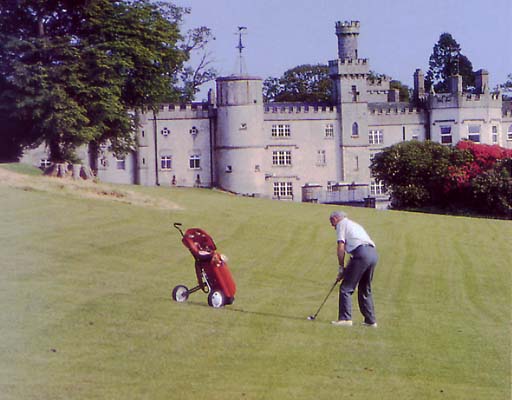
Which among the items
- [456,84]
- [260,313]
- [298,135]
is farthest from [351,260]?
[456,84]

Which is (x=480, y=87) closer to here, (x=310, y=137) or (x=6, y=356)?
(x=310, y=137)

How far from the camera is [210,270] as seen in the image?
16219 millimetres

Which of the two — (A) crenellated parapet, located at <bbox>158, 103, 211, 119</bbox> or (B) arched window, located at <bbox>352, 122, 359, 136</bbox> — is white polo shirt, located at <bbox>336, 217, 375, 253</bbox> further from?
(B) arched window, located at <bbox>352, 122, 359, 136</bbox>

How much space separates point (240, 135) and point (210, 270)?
2238 inches

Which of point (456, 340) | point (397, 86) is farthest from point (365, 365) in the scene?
point (397, 86)

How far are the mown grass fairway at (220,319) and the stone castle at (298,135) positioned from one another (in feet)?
136

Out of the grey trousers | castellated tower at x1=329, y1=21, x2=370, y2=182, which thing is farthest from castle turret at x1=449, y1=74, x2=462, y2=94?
the grey trousers

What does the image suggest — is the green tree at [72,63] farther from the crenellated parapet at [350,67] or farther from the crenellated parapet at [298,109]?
the crenellated parapet at [350,67]

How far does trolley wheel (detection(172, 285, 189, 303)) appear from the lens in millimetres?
16578

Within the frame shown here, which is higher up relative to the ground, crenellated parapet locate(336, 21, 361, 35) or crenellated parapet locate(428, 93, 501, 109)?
crenellated parapet locate(336, 21, 361, 35)

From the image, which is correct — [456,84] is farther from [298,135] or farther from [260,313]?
[260,313]

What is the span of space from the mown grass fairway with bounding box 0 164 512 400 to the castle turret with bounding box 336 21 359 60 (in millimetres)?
49767

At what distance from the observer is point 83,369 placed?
38.1ft

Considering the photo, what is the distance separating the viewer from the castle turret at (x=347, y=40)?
78.1 meters
